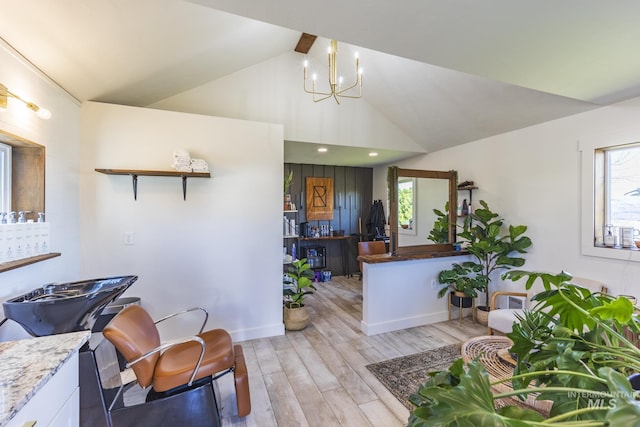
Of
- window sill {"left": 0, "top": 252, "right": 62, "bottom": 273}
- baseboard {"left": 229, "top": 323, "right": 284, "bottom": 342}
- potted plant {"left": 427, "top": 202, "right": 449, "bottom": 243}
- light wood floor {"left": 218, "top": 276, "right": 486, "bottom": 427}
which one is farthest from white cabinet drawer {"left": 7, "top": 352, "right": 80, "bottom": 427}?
potted plant {"left": 427, "top": 202, "right": 449, "bottom": 243}

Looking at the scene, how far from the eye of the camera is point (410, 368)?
95.7 inches

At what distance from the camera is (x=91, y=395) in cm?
141

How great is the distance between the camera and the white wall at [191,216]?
2.54 m

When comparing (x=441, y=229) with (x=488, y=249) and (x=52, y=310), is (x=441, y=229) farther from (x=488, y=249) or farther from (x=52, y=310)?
(x=52, y=310)

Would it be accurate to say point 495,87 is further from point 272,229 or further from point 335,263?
point 335,263

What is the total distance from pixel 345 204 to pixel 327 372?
13.3 ft

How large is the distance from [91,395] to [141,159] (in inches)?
79.7

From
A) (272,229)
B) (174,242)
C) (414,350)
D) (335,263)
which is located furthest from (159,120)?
(335,263)

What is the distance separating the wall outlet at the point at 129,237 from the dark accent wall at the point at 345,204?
3.33m

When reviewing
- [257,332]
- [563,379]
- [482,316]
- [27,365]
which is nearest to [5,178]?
[27,365]

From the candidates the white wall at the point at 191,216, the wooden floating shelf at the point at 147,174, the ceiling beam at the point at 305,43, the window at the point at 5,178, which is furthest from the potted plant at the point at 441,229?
the window at the point at 5,178

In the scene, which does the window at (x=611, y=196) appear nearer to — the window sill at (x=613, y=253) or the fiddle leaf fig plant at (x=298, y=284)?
the window sill at (x=613, y=253)

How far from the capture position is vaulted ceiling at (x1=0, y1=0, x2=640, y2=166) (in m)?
1.31

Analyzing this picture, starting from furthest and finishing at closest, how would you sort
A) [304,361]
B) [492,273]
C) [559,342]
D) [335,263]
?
[335,263], [492,273], [304,361], [559,342]
